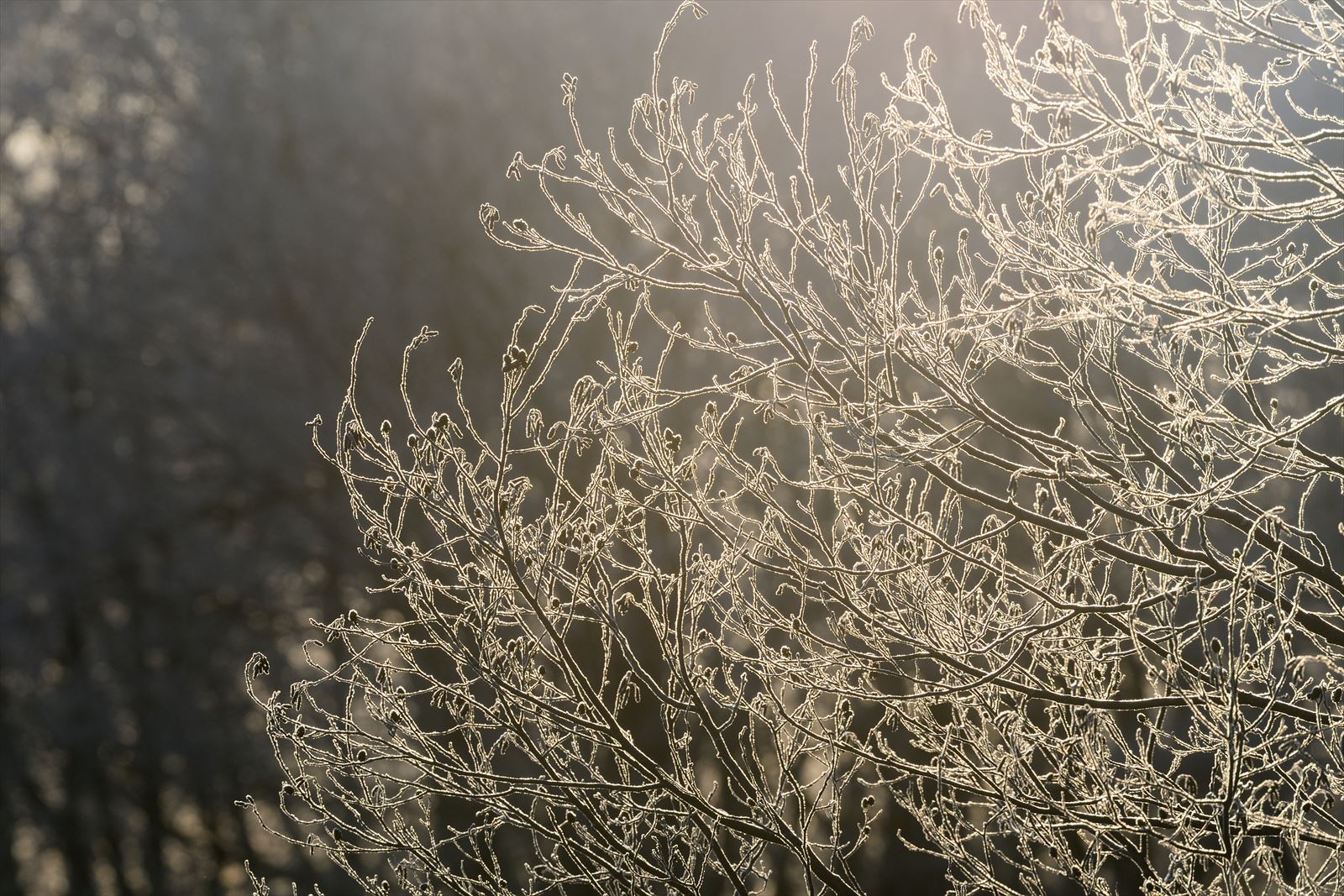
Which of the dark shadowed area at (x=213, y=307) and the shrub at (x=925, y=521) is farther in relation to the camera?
the dark shadowed area at (x=213, y=307)

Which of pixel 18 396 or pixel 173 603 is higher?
pixel 18 396

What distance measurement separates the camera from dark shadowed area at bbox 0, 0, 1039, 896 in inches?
513

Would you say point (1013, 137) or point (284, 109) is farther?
point (284, 109)

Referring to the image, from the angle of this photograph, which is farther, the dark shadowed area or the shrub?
the dark shadowed area

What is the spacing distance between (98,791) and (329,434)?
4465 millimetres

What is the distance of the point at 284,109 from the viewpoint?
46.0ft

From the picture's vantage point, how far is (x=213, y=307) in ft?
45.3

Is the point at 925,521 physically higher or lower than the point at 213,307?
lower

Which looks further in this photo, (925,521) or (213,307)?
(213,307)

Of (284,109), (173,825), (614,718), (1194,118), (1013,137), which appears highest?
(284,109)

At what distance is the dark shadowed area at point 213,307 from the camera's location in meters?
13.0

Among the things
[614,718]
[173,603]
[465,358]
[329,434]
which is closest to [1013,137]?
[465,358]

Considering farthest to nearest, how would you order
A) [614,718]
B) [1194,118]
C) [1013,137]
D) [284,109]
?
[284,109]
[1013,137]
[614,718]
[1194,118]

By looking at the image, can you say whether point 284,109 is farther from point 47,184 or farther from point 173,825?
point 173,825
